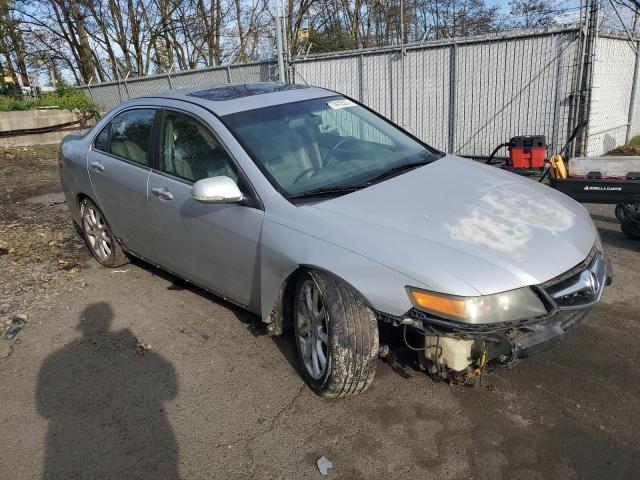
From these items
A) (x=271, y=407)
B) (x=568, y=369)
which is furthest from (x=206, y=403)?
(x=568, y=369)

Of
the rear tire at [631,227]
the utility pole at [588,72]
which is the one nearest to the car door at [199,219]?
the rear tire at [631,227]

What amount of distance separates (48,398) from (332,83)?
999 cm

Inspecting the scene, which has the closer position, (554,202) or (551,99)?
(554,202)

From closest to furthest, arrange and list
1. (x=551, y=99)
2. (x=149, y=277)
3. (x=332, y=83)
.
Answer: (x=149, y=277)
(x=551, y=99)
(x=332, y=83)

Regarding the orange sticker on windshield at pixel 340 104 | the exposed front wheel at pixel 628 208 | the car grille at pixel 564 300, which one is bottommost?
the exposed front wheel at pixel 628 208

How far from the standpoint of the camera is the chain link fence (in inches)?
356

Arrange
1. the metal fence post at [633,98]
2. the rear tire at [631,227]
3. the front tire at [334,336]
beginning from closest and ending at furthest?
the front tire at [334,336] < the rear tire at [631,227] < the metal fence post at [633,98]

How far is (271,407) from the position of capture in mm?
3064

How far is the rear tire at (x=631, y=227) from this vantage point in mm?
5242

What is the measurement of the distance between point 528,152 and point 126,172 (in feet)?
16.3

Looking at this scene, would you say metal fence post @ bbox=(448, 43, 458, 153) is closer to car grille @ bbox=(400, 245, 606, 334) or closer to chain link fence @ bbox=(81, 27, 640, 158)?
chain link fence @ bbox=(81, 27, 640, 158)

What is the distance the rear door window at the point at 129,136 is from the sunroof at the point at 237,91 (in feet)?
1.51

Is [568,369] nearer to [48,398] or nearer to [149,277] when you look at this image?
[48,398]

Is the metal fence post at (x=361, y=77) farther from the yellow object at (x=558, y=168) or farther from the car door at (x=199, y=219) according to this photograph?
the car door at (x=199, y=219)
